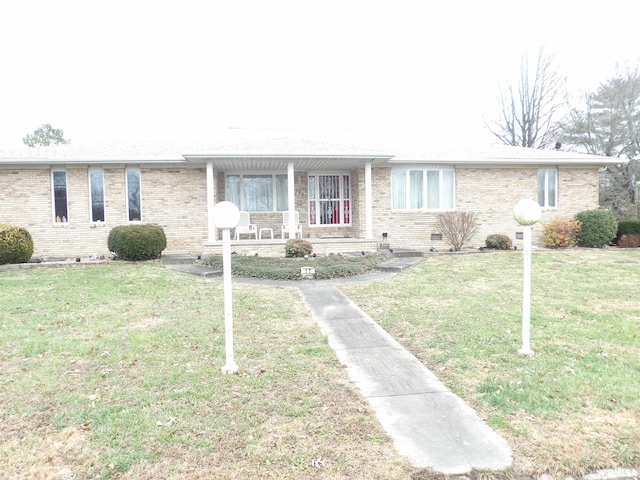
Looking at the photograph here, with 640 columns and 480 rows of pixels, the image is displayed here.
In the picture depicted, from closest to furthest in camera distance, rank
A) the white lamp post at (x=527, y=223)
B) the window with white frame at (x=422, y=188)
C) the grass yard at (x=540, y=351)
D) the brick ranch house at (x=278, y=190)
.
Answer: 1. the grass yard at (x=540, y=351)
2. the white lamp post at (x=527, y=223)
3. the brick ranch house at (x=278, y=190)
4. the window with white frame at (x=422, y=188)

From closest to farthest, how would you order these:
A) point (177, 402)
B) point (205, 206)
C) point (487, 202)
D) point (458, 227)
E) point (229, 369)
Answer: point (177, 402) < point (229, 369) < point (458, 227) < point (205, 206) < point (487, 202)

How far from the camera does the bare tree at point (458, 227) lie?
527 inches

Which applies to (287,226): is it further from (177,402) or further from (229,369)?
(177,402)

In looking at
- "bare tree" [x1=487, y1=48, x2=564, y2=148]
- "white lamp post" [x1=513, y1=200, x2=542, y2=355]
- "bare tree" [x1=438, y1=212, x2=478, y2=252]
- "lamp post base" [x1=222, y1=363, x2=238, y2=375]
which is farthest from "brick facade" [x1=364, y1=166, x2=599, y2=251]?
"bare tree" [x1=487, y1=48, x2=564, y2=148]

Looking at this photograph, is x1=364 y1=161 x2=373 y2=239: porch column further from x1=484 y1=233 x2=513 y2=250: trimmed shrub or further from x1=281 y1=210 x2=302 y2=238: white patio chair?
x1=484 y1=233 x2=513 y2=250: trimmed shrub

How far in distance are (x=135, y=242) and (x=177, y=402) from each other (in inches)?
354

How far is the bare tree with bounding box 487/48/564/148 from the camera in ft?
81.3

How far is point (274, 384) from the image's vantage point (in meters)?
3.49

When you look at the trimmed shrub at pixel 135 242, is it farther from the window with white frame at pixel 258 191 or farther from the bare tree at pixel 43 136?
the bare tree at pixel 43 136

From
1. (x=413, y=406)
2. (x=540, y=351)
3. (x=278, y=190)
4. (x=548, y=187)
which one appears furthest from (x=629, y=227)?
(x=413, y=406)

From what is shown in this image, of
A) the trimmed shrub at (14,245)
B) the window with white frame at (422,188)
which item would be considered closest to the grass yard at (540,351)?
the window with white frame at (422,188)

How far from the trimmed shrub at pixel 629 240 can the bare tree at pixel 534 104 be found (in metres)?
13.6

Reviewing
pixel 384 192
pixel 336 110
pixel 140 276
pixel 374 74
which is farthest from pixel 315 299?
pixel 336 110

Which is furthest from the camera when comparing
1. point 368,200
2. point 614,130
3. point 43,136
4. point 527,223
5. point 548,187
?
point 43,136
